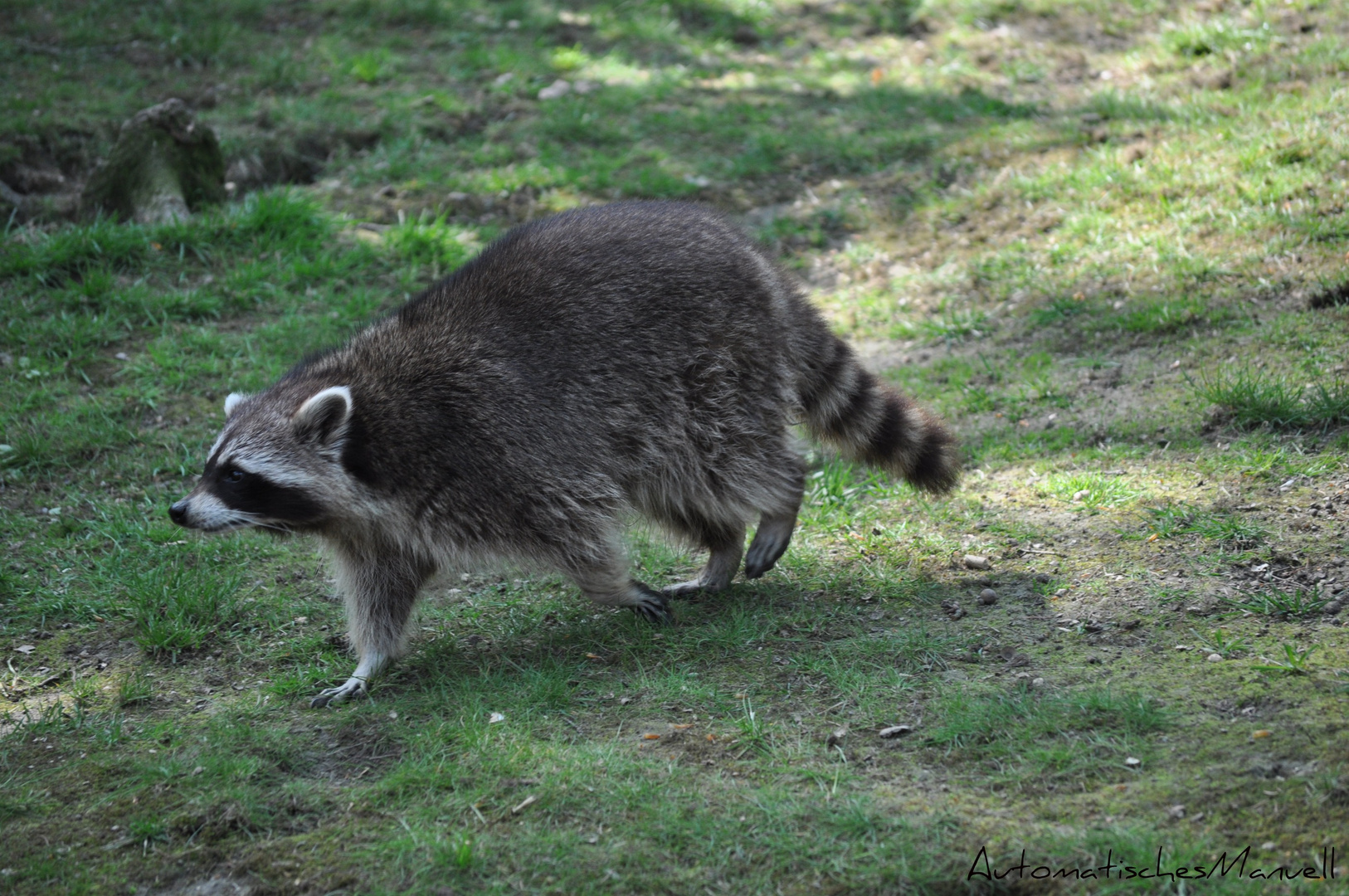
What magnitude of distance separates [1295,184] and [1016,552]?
294 cm

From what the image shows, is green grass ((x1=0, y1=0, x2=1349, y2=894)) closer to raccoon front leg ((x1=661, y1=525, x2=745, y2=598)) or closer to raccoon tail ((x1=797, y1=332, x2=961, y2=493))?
raccoon front leg ((x1=661, y1=525, x2=745, y2=598))

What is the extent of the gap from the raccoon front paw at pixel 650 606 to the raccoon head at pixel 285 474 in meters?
1.10

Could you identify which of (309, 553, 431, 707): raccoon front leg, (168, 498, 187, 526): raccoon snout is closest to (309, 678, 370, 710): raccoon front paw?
(309, 553, 431, 707): raccoon front leg

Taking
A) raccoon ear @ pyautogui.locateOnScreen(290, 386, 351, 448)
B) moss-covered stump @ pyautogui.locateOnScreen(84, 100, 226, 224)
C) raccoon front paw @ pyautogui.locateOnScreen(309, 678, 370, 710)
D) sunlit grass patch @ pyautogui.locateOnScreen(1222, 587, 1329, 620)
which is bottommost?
raccoon front paw @ pyautogui.locateOnScreen(309, 678, 370, 710)

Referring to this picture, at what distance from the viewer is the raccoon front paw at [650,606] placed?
4133 millimetres

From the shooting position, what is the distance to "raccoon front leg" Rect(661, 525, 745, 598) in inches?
175

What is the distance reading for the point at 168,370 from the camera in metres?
5.64

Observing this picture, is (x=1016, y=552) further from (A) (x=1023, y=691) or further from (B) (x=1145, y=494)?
(A) (x=1023, y=691)

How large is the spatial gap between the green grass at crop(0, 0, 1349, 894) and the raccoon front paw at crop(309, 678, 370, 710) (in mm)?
64

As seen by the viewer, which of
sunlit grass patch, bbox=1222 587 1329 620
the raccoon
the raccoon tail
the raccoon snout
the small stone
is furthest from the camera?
the small stone

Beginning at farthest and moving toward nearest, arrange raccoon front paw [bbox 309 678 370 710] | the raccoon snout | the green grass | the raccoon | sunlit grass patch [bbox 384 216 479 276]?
sunlit grass patch [bbox 384 216 479 276]
the raccoon
the raccoon snout
raccoon front paw [bbox 309 678 370 710]
the green grass

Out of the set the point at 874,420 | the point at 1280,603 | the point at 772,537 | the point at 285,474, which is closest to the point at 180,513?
the point at 285,474

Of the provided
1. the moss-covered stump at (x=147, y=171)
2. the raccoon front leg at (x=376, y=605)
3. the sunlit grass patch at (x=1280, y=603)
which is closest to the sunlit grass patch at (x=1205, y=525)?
the sunlit grass patch at (x=1280, y=603)

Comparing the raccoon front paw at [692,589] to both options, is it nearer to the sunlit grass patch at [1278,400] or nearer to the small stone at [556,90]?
the sunlit grass patch at [1278,400]
